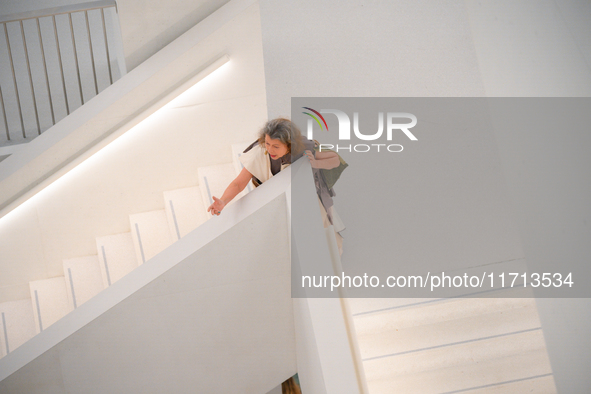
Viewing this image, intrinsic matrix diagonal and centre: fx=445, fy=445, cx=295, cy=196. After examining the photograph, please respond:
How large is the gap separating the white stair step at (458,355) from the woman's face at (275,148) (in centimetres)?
153

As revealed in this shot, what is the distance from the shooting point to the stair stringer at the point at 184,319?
2734 millimetres

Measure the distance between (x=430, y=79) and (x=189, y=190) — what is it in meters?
2.98

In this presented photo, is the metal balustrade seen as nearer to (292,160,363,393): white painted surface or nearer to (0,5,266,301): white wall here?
(0,5,266,301): white wall

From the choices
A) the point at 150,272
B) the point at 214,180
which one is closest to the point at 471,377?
the point at 150,272

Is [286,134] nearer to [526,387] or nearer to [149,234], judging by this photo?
[149,234]

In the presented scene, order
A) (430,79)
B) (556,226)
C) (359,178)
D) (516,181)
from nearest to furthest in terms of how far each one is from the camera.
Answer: (556,226) → (516,181) → (359,178) → (430,79)

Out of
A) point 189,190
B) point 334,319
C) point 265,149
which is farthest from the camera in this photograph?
point 189,190

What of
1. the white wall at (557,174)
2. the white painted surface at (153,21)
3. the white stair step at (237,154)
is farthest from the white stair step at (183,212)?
the white wall at (557,174)

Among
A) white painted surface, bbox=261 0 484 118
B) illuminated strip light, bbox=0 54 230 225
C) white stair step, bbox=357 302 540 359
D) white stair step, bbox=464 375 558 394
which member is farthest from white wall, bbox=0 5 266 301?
white stair step, bbox=464 375 558 394

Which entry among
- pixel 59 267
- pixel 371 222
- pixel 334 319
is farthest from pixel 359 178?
pixel 59 267

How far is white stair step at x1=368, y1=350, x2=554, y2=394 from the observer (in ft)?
9.91

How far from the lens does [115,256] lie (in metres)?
3.93

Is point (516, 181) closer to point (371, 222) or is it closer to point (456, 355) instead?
point (371, 222)

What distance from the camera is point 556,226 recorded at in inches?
135
